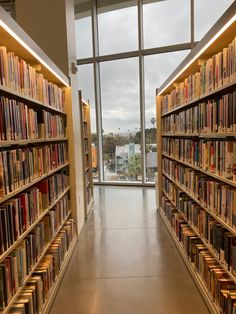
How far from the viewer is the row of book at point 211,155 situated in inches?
73.5

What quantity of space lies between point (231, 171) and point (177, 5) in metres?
5.95

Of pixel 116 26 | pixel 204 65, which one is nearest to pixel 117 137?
pixel 116 26

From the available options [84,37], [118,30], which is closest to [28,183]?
[118,30]

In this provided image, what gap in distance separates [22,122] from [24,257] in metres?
0.96

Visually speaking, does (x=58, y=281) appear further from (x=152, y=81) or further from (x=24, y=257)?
(x=152, y=81)

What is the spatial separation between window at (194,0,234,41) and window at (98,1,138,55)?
1.55 meters

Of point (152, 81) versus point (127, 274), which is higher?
point (152, 81)

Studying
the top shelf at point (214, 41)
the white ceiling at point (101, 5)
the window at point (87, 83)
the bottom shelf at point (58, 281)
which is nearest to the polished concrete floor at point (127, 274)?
the bottom shelf at point (58, 281)

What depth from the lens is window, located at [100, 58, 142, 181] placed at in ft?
24.0

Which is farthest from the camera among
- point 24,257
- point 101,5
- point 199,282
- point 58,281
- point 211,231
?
point 101,5

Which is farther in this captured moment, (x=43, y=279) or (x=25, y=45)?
(x=43, y=279)

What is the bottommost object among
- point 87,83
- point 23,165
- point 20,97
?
point 23,165

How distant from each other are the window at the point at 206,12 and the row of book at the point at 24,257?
548 centimetres

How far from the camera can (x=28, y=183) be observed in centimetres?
207
